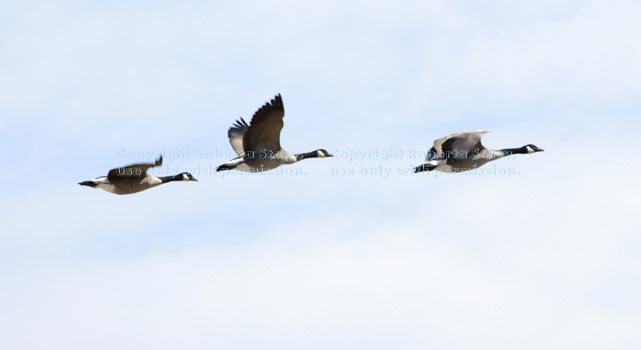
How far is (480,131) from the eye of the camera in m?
21.2

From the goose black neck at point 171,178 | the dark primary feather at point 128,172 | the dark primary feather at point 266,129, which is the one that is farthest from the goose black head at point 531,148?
the dark primary feather at point 128,172

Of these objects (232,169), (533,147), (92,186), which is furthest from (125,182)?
(533,147)

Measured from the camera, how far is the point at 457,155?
22.3 m

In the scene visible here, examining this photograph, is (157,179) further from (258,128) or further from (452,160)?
(452,160)

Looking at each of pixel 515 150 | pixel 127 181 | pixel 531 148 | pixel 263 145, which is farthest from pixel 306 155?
pixel 531 148

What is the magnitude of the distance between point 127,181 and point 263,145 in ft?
10.2

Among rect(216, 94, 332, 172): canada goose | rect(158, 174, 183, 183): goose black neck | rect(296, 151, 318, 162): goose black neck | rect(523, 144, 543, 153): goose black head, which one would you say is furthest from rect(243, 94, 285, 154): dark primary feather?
rect(523, 144, 543, 153): goose black head

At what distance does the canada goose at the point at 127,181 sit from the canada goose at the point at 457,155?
18.6ft

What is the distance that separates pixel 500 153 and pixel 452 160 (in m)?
1.46

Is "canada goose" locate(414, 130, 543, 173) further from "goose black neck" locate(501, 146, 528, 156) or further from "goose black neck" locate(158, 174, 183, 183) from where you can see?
"goose black neck" locate(158, 174, 183, 183)

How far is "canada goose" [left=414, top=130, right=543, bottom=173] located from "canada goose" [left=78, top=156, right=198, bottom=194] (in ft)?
18.6

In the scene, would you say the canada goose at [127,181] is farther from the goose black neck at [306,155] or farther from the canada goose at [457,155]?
the canada goose at [457,155]

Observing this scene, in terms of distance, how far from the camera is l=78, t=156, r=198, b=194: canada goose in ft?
67.6

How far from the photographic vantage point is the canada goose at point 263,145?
2142 cm
